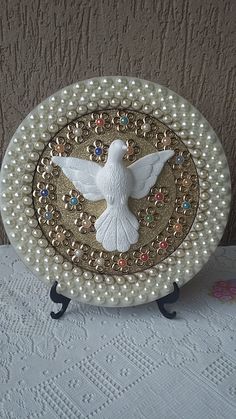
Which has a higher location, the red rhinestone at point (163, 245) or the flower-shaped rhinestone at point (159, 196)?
the flower-shaped rhinestone at point (159, 196)

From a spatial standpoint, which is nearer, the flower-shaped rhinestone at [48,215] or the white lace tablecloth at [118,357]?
the white lace tablecloth at [118,357]

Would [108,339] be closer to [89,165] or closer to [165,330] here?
[165,330]

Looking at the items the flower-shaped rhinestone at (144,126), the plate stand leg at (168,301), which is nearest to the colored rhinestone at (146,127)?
the flower-shaped rhinestone at (144,126)

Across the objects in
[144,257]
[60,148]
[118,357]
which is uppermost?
[60,148]

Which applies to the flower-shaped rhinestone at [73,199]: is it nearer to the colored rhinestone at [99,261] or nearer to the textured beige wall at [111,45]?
the colored rhinestone at [99,261]

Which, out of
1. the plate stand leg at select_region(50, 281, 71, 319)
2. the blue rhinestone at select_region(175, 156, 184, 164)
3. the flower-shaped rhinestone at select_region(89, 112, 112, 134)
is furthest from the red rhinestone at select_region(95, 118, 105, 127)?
the plate stand leg at select_region(50, 281, 71, 319)

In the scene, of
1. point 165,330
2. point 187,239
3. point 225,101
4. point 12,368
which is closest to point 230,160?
point 225,101

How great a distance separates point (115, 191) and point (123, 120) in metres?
0.09

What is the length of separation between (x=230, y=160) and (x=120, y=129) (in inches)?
11.0

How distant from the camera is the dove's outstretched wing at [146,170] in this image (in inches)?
22.2

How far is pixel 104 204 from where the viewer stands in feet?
1.90

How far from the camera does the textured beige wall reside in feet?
2.18

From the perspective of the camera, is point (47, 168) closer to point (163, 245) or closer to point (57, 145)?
point (57, 145)

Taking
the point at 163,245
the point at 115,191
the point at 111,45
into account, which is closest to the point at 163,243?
the point at 163,245
